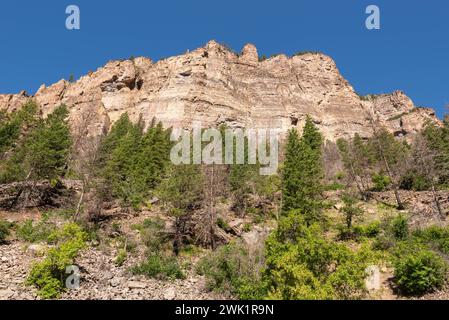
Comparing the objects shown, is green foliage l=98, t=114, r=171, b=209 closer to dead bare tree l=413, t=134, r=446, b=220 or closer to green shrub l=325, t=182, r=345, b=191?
green shrub l=325, t=182, r=345, b=191

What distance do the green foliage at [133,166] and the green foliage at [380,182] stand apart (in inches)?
963

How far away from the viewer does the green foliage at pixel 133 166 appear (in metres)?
30.8

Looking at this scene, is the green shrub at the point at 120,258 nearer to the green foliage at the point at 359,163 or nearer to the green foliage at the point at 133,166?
the green foliage at the point at 133,166

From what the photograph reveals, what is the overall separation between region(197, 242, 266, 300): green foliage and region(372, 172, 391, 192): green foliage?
25.6 meters

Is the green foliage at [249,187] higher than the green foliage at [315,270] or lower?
higher

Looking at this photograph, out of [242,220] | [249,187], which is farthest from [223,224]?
[249,187]

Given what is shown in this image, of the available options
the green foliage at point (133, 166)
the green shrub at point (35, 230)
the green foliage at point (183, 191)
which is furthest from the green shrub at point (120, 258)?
the green foliage at point (133, 166)

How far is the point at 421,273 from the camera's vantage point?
18375 millimetres

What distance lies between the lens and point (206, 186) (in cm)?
2975

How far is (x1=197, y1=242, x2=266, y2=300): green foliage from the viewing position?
1744 cm

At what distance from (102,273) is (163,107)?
2517 inches

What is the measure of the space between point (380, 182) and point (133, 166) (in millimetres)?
28086
